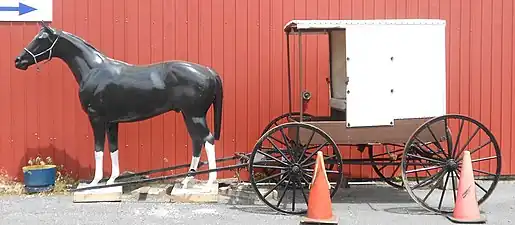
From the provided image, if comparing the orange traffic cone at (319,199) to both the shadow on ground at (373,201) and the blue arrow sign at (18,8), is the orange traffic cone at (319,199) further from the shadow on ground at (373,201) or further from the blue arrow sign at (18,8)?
the blue arrow sign at (18,8)

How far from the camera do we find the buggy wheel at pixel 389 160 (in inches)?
295

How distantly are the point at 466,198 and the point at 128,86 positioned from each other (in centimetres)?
390

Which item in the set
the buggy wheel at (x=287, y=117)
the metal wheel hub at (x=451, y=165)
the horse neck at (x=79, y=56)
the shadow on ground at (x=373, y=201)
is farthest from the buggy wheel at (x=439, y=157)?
the horse neck at (x=79, y=56)

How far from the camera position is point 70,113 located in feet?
26.7

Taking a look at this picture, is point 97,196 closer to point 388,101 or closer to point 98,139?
point 98,139

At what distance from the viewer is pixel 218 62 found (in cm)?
820

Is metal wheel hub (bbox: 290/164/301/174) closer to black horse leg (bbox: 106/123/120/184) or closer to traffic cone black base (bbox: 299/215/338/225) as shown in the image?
traffic cone black base (bbox: 299/215/338/225)

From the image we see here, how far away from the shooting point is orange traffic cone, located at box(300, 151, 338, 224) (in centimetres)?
595

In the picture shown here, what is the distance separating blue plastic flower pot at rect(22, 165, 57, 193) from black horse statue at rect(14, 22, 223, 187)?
89 cm

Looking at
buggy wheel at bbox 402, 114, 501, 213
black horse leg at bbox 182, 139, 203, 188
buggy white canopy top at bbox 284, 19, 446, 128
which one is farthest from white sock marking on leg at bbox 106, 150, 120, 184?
buggy wheel at bbox 402, 114, 501, 213

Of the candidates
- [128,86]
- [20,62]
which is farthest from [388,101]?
[20,62]

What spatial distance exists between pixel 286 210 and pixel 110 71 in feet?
8.55

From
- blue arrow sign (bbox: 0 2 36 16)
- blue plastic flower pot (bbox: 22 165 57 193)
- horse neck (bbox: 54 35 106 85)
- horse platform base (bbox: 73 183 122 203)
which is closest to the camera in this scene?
horse platform base (bbox: 73 183 122 203)

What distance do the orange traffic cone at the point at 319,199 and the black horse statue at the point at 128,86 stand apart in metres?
1.63
